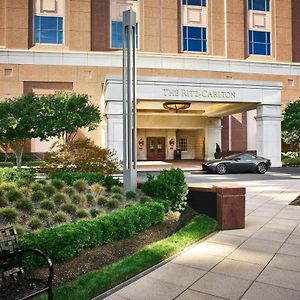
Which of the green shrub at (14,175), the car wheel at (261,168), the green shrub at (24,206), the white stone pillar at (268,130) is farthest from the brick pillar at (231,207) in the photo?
the white stone pillar at (268,130)

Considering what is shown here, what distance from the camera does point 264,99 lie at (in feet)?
78.2

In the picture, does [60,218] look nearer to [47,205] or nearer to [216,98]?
[47,205]

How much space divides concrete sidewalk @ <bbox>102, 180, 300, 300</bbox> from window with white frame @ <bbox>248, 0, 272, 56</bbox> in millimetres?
30835

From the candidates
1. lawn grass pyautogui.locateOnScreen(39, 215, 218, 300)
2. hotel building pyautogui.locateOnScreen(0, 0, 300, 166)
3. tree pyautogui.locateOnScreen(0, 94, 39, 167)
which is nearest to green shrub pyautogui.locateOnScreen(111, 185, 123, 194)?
lawn grass pyautogui.locateOnScreen(39, 215, 218, 300)

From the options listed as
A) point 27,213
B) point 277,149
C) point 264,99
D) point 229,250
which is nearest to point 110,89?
point 264,99

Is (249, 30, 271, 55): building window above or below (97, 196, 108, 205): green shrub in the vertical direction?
above

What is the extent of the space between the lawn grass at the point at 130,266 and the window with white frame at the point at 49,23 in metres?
28.4

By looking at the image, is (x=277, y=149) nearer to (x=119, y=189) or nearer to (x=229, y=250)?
(x=119, y=189)

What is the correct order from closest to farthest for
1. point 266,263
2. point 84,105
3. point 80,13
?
1. point 266,263
2. point 84,105
3. point 80,13

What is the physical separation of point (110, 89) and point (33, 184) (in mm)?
13142

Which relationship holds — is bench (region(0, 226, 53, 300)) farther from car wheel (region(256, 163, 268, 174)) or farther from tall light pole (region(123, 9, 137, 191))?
car wheel (region(256, 163, 268, 174))

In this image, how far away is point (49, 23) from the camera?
30.8m

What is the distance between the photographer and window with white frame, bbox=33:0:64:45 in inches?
1208

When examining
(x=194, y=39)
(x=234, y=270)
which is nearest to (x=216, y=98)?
(x=194, y=39)
